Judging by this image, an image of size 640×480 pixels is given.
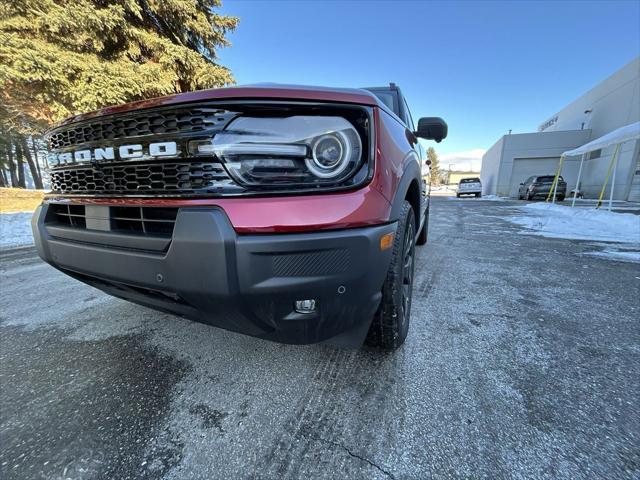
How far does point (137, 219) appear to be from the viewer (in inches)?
47.8

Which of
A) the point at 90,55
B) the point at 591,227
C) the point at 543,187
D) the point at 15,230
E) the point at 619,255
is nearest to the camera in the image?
the point at 619,255

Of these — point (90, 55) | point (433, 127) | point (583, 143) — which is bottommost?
point (433, 127)

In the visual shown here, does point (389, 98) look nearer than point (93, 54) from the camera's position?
Yes

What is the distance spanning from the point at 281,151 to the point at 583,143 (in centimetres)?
2715

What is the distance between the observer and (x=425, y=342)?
183 cm

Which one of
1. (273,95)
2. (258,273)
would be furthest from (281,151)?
(258,273)

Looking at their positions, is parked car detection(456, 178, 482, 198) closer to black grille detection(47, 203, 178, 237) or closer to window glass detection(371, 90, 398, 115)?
window glass detection(371, 90, 398, 115)

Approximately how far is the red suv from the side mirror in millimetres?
1484

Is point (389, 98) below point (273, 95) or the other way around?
the other way around

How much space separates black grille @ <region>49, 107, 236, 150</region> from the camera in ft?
3.56

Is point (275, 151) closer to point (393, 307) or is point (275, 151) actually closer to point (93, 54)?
point (393, 307)

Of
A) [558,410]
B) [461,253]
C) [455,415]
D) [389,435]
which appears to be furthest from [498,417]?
[461,253]

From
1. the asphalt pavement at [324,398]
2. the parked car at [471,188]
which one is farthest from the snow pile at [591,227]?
the parked car at [471,188]

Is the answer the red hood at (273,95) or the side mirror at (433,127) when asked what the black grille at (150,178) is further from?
the side mirror at (433,127)
